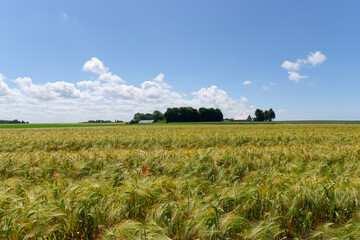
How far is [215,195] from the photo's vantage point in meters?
2.67

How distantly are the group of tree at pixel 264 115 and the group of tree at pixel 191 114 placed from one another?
25.0m

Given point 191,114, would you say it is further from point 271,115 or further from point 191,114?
point 271,115

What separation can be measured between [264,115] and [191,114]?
186 ft

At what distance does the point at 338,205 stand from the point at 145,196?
271 cm

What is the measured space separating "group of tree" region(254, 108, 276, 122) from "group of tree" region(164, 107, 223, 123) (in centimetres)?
2496

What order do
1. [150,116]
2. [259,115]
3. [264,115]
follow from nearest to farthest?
[259,115] → [264,115] → [150,116]

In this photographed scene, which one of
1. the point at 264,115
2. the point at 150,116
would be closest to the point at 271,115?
the point at 264,115

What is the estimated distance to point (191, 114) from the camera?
97.9 meters

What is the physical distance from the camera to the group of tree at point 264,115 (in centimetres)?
11619

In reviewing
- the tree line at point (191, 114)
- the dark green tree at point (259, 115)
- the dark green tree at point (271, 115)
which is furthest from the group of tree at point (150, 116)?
the dark green tree at point (271, 115)

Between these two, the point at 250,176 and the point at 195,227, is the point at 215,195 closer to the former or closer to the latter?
the point at 195,227

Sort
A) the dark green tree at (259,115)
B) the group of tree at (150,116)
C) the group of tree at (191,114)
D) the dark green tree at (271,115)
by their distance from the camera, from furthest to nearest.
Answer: the group of tree at (150,116), the dark green tree at (271,115), the dark green tree at (259,115), the group of tree at (191,114)

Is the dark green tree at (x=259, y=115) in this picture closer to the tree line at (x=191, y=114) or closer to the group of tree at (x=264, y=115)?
the group of tree at (x=264, y=115)

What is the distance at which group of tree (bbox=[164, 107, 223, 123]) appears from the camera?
93438 mm
